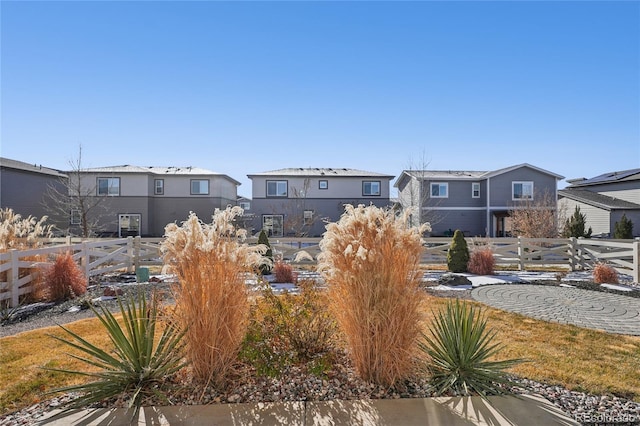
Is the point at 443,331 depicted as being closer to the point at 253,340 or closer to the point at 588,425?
the point at 588,425

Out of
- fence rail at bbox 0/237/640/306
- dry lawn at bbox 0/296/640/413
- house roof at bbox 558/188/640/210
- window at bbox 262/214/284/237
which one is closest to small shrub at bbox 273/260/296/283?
fence rail at bbox 0/237/640/306

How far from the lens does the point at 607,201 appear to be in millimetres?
27453

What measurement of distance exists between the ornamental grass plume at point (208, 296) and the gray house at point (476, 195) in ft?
84.7

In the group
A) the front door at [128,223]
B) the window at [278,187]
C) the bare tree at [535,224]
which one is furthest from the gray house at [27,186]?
the bare tree at [535,224]

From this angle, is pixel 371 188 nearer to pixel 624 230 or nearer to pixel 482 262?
pixel 624 230

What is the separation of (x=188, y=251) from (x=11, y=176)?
2948cm

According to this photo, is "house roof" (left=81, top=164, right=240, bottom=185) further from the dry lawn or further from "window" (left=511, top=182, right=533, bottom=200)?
the dry lawn

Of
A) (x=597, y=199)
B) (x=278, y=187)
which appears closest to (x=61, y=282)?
(x=278, y=187)

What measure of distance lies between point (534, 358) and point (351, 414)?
277 cm

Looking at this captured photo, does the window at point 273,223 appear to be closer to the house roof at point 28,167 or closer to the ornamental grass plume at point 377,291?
the house roof at point 28,167

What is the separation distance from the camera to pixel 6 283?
24.1ft

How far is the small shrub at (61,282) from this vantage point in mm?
7984

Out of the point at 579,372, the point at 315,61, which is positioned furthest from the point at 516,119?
the point at 579,372

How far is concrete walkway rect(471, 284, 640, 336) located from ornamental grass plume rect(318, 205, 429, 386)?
4.58m
